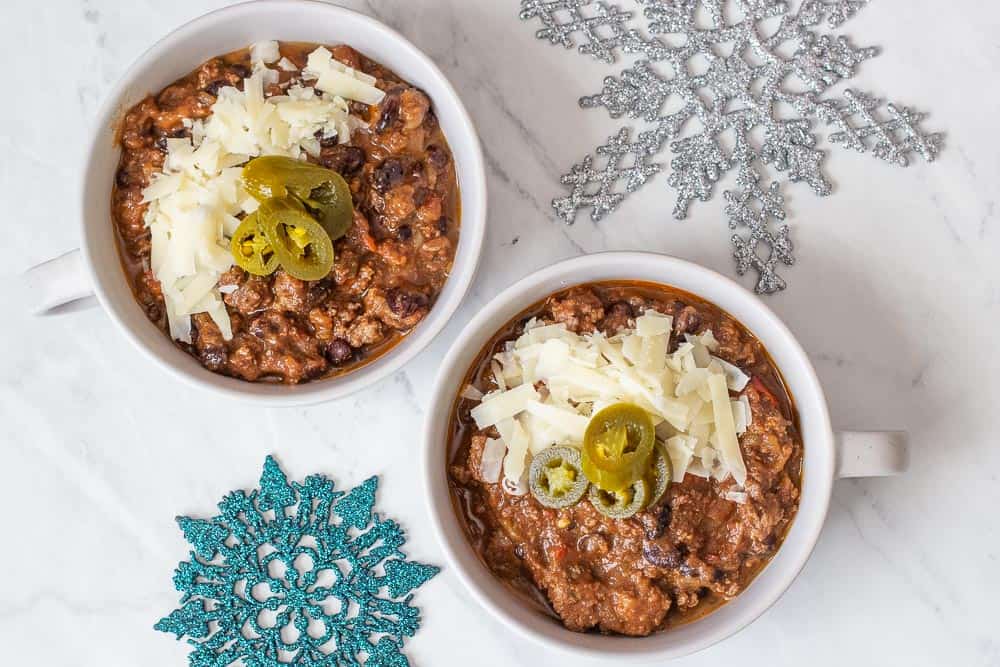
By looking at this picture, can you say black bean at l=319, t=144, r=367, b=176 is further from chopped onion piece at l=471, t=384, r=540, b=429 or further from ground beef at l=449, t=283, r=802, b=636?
chopped onion piece at l=471, t=384, r=540, b=429

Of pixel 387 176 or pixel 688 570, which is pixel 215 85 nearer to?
pixel 387 176

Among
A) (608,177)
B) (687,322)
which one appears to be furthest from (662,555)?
(608,177)

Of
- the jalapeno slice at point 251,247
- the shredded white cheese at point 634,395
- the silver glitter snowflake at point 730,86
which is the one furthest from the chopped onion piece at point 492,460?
the silver glitter snowflake at point 730,86

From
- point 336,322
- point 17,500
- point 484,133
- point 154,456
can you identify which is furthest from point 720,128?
point 17,500

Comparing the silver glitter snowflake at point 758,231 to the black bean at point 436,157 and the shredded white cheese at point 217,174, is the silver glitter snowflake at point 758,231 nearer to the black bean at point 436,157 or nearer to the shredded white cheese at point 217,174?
the black bean at point 436,157

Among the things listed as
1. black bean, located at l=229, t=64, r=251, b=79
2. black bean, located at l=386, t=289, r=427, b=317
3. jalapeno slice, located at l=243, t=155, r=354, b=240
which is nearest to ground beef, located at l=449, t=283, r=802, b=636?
black bean, located at l=386, t=289, r=427, b=317

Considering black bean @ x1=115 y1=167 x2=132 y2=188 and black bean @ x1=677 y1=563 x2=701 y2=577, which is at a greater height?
black bean @ x1=115 y1=167 x2=132 y2=188
